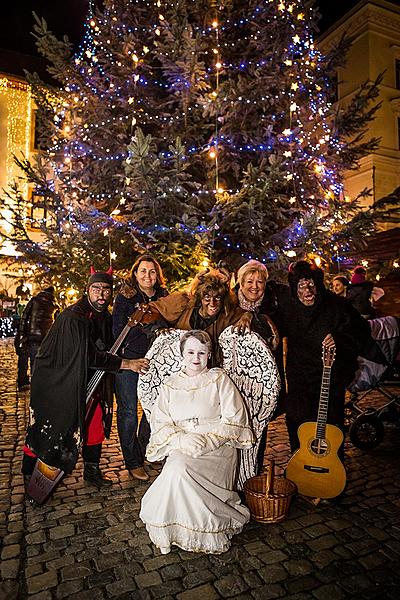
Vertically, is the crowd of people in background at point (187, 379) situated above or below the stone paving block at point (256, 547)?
above

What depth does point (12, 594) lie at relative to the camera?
8.73ft

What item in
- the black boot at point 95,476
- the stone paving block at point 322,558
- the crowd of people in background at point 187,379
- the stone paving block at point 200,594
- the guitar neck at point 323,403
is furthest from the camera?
the black boot at point 95,476

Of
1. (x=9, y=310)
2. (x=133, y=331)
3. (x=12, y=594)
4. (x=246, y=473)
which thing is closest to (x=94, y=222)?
(x=133, y=331)

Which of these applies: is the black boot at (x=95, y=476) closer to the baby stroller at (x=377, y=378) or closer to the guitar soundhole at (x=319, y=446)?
the guitar soundhole at (x=319, y=446)

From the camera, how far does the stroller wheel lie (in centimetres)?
535

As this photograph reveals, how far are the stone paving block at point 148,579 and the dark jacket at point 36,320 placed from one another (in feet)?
19.7

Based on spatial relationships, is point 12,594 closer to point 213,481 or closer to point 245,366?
point 213,481

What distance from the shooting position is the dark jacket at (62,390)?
151 inches

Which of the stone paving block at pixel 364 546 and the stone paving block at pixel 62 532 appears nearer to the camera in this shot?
the stone paving block at pixel 364 546

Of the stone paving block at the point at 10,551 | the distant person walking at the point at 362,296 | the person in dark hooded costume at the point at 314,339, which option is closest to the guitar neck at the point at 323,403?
the person in dark hooded costume at the point at 314,339

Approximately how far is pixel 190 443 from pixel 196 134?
682cm

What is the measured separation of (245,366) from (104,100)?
22.3ft

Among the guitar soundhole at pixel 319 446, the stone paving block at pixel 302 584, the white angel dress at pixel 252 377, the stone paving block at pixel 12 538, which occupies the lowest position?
the stone paving block at pixel 302 584

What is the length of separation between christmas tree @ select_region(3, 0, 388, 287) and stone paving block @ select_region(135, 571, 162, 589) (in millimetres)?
4943
